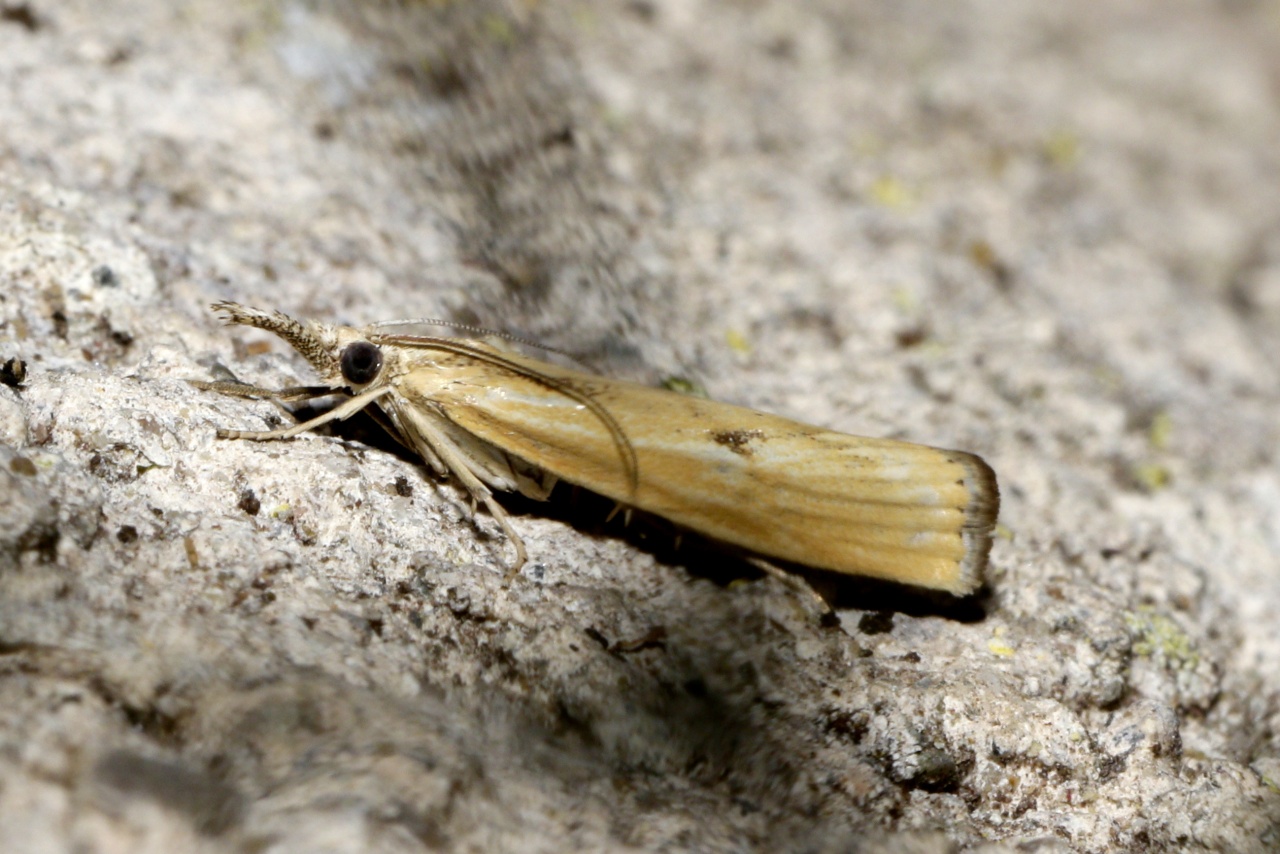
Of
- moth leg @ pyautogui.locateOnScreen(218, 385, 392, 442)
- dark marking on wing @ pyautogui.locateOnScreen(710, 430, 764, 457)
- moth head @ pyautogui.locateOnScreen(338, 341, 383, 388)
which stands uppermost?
dark marking on wing @ pyautogui.locateOnScreen(710, 430, 764, 457)

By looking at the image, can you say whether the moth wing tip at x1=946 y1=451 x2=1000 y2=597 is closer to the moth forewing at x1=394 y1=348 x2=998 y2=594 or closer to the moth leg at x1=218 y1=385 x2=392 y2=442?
the moth forewing at x1=394 y1=348 x2=998 y2=594

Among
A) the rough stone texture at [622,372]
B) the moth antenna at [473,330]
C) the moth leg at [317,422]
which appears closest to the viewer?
the rough stone texture at [622,372]

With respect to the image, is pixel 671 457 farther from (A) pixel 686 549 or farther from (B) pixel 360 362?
(B) pixel 360 362

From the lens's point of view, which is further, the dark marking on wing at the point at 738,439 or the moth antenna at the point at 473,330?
the moth antenna at the point at 473,330

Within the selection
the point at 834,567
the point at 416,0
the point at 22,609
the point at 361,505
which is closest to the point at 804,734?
the point at 834,567

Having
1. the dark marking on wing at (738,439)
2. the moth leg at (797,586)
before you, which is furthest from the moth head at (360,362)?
the moth leg at (797,586)

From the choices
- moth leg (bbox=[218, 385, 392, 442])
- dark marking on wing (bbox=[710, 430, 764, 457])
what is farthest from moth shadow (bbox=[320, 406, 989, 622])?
dark marking on wing (bbox=[710, 430, 764, 457])

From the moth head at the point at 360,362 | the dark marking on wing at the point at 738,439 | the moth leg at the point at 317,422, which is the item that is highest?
the dark marking on wing at the point at 738,439

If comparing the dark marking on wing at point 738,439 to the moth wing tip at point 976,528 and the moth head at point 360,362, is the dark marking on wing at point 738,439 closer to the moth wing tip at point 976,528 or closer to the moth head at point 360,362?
the moth wing tip at point 976,528
